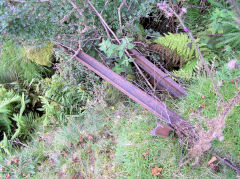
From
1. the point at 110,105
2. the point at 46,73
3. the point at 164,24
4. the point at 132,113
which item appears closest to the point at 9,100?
the point at 46,73

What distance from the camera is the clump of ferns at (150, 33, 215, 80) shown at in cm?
265

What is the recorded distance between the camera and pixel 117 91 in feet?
9.69

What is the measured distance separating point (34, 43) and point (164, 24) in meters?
1.96

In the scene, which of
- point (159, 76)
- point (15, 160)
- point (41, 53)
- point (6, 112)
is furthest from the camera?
point (6, 112)

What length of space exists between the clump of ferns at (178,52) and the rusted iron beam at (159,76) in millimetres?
160

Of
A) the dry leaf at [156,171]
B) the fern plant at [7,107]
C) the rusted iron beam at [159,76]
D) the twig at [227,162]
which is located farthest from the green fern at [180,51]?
the fern plant at [7,107]

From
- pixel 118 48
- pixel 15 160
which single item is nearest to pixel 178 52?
pixel 118 48

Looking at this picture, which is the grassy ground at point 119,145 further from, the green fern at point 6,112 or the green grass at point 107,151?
the green fern at point 6,112

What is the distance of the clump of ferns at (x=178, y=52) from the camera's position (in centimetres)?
265

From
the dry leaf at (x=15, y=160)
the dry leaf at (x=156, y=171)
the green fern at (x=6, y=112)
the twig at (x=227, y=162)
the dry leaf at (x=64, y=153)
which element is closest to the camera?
the twig at (x=227, y=162)

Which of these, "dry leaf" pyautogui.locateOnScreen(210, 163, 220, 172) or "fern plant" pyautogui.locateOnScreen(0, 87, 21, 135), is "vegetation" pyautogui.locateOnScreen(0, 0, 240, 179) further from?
"fern plant" pyautogui.locateOnScreen(0, 87, 21, 135)

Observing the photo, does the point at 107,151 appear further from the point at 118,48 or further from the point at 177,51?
the point at 177,51

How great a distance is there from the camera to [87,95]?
333cm

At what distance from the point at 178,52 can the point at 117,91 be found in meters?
0.97
